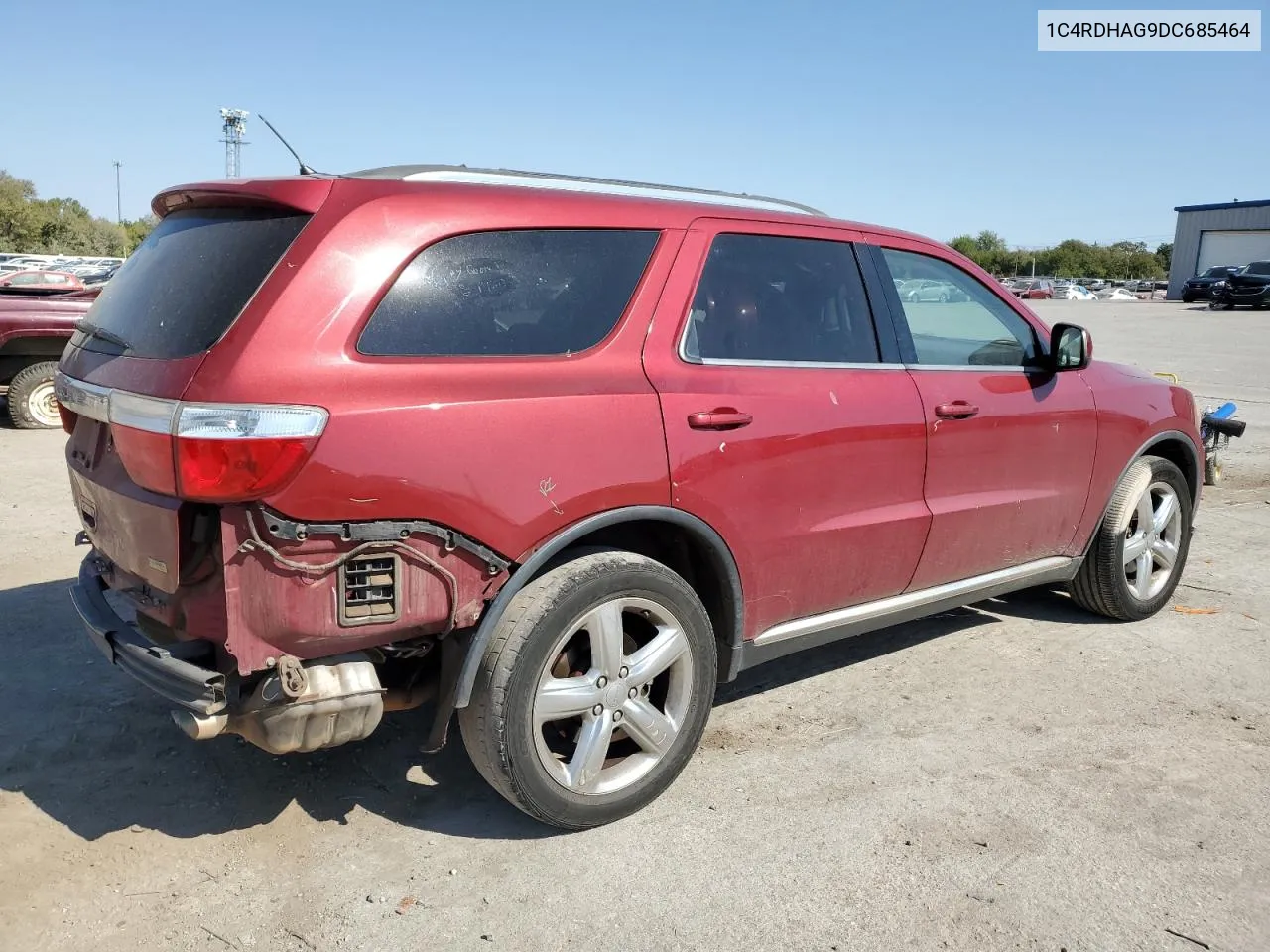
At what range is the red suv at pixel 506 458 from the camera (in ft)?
8.39

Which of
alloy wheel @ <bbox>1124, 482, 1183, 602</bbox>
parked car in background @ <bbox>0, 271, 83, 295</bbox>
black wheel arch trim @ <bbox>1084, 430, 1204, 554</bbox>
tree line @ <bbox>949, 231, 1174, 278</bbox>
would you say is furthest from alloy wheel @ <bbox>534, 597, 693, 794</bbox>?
tree line @ <bbox>949, 231, 1174, 278</bbox>

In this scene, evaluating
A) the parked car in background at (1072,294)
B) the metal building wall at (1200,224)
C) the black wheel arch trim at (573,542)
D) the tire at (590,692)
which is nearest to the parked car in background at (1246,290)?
the parked car in background at (1072,294)

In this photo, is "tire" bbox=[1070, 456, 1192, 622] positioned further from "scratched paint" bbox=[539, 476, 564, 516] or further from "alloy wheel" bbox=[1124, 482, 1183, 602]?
"scratched paint" bbox=[539, 476, 564, 516]

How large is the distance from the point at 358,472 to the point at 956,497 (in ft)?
8.23

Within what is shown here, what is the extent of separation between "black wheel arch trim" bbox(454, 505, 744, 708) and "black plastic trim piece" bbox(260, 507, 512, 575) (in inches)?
3.2

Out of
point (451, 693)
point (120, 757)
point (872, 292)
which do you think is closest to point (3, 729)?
point (120, 757)

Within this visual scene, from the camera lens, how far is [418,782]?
11.2 feet

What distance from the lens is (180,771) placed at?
11.3ft

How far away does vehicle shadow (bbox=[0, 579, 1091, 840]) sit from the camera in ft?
10.4

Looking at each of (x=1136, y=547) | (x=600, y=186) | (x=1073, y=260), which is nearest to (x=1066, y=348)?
(x=1136, y=547)

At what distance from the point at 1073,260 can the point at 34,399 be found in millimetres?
94894

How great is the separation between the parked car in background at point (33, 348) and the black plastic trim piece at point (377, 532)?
8439mm

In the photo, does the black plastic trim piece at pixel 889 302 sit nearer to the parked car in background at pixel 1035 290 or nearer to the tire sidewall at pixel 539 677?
the tire sidewall at pixel 539 677

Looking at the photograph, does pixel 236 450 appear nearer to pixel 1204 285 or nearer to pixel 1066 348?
pixel 1066 348
